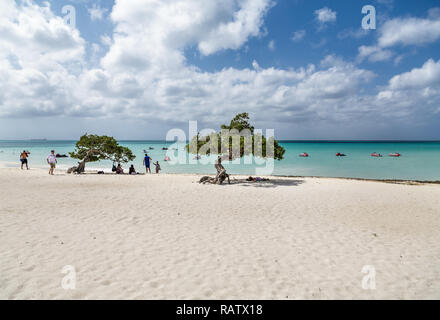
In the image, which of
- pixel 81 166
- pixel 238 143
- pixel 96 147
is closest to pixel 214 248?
pixel 238 143

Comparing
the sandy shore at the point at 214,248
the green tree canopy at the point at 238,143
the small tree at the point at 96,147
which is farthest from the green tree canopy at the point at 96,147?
the sandy shore at the point at 214,248

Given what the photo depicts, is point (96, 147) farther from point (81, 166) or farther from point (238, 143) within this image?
point (238, 143)

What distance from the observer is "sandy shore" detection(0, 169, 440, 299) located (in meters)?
5.37

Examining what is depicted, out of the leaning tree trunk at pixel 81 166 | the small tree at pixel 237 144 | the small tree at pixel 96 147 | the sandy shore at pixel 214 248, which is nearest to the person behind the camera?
the sandy shore at pixel 214 248

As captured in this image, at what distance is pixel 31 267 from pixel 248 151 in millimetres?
15959

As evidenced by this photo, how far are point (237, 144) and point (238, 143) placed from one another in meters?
0.12

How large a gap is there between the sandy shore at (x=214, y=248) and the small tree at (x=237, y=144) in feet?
22.3

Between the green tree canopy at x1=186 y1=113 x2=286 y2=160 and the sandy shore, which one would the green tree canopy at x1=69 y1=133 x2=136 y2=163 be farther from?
the sandy shore

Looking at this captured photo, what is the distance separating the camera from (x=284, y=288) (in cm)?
541

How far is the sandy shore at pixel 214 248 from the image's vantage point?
211 inches

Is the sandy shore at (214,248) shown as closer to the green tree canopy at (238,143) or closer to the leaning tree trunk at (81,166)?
the green tree canopy at (238,143)

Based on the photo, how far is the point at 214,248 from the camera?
291 inches
